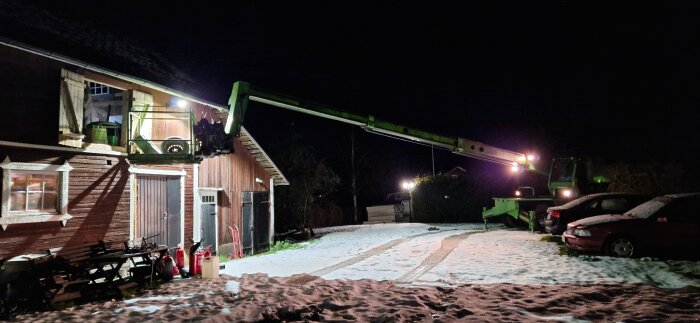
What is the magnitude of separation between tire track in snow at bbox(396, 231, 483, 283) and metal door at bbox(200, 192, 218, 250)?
22.2 ft

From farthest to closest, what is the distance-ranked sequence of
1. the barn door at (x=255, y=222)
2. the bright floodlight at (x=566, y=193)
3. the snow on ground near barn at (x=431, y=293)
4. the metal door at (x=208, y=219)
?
the bright floodlight at (x=566, y=193)
the barn door at (x=255, y=222)
the metal door at (x=208, y=219)
the snow on ground near barn at (x=431, y=293)

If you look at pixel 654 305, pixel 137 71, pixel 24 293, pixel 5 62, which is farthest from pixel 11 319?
pixel 654 305

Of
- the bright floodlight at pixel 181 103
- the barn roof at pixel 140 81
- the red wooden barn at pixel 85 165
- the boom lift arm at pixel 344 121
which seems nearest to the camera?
the barn roof at pixel 140 81

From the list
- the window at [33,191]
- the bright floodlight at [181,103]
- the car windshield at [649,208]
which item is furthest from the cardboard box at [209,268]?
the car windshield at [649,208]

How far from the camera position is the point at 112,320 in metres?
6.48

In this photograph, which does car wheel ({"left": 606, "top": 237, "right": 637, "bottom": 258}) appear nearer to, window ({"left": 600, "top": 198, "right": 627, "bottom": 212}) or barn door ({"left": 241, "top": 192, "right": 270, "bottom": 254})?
window ({"left": 600, "top": 198, "right": 627, "bottom": 212})

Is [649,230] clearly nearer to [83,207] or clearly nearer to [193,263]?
[193,263]

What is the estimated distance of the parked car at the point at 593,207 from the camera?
41.6 feet

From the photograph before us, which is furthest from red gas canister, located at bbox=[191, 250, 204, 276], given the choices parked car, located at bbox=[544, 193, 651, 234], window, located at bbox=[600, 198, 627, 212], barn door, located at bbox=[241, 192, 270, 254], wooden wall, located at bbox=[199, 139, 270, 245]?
window, located at bbox=[600, 198, 627, 212]

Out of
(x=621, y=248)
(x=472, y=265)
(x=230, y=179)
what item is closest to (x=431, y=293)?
(x=472, y=265)

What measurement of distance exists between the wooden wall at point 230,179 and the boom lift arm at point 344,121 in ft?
15.3

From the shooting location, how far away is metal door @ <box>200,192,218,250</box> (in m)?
13.4

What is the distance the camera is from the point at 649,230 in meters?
9.99

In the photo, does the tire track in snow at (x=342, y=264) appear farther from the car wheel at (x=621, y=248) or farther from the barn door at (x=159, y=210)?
the car wheel at (x=621, y=248)
